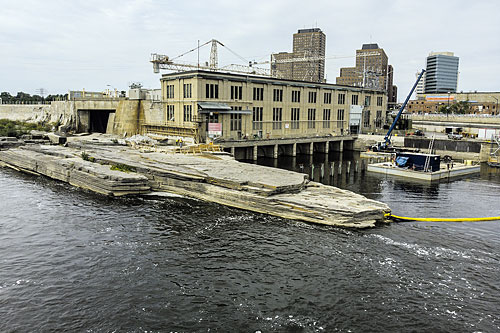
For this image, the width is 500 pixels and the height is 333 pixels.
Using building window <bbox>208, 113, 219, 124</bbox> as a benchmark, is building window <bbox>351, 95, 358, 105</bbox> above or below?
above

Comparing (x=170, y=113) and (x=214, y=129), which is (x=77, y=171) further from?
(x=170, y=113)

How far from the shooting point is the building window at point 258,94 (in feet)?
282

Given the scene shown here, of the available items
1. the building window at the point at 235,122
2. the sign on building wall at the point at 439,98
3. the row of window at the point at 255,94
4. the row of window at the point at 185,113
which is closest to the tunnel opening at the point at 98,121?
the row of window at the point at 185,113

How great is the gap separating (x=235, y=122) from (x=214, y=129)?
669 cm

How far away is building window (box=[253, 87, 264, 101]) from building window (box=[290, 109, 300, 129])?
11.7m

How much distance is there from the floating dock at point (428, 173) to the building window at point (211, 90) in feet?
112

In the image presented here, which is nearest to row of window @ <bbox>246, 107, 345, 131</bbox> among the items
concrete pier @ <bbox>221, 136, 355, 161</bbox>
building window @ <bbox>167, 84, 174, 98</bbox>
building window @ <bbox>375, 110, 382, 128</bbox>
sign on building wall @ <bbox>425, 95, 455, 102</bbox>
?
concrete pier @ <bbox>221, 136, 355, 161</bbox>

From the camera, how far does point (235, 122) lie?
82.9 m

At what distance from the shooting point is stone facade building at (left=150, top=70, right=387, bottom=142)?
7706 centimetres

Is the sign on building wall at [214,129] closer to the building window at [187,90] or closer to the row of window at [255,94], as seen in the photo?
the row of window at [255,94]

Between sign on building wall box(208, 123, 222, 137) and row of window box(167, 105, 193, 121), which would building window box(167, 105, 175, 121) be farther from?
sign on building wall box(208, 123, 222, 137)

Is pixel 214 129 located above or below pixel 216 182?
above

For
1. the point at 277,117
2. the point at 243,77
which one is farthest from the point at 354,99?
the point at 243,77

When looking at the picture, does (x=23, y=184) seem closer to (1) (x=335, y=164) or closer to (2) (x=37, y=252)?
(2) (x=37, y=252)
